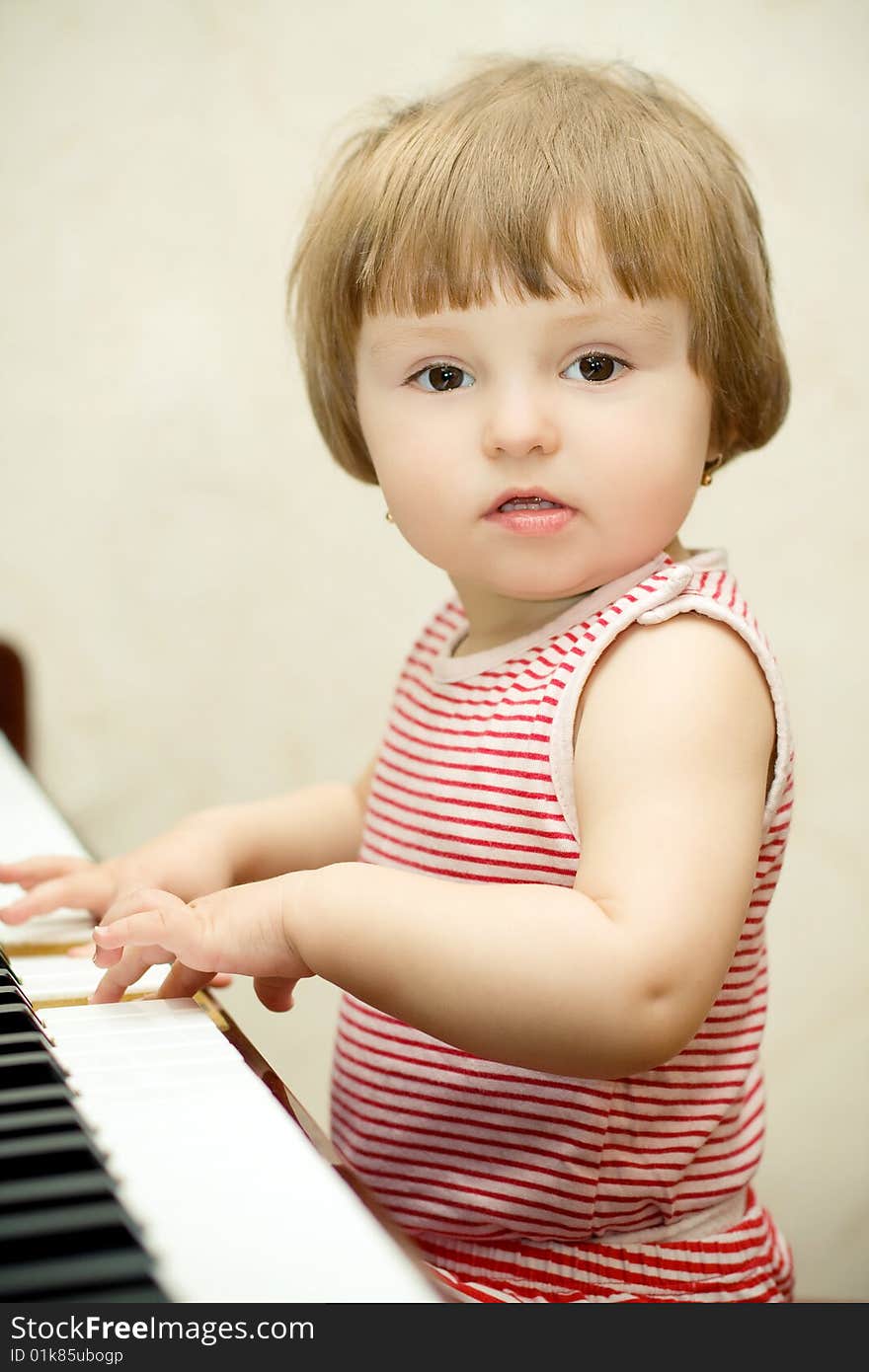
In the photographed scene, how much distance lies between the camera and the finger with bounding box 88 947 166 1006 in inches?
23.8

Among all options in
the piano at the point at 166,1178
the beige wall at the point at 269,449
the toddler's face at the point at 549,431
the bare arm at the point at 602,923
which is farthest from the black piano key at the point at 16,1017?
the beige wall at the point at 269,449

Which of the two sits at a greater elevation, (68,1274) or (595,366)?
(595,366)

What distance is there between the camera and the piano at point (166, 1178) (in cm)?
35

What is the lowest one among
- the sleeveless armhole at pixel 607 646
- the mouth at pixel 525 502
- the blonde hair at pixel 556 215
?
the sleeveless armhole at pixel 607 646

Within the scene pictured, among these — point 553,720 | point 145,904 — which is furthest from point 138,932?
point 553,720

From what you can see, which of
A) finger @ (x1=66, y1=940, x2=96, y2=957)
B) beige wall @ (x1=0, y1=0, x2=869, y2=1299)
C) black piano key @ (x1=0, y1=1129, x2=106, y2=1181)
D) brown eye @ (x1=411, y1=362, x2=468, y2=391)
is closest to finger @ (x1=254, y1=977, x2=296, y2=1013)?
finger @ (x1=66, y1=940, x2=96, y2=957)

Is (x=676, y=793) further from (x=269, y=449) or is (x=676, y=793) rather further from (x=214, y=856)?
(x=269, y=449)

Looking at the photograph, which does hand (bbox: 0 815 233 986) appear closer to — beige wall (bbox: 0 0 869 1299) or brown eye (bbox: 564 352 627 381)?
brown eye (bbox: 564 352 627 381)

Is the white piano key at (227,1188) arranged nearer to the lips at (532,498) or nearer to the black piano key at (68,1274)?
the black piano key at (68,1274)

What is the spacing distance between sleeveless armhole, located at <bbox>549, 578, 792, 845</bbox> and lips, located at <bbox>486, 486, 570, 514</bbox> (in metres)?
0.08

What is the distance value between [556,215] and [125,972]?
428mm

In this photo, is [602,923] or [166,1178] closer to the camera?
[166,1178]

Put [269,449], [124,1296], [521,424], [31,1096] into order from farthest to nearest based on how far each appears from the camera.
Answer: [269,449] < [521,424] < [31,1096] < [124,1296]

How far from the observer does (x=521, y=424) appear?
2.24 ft
